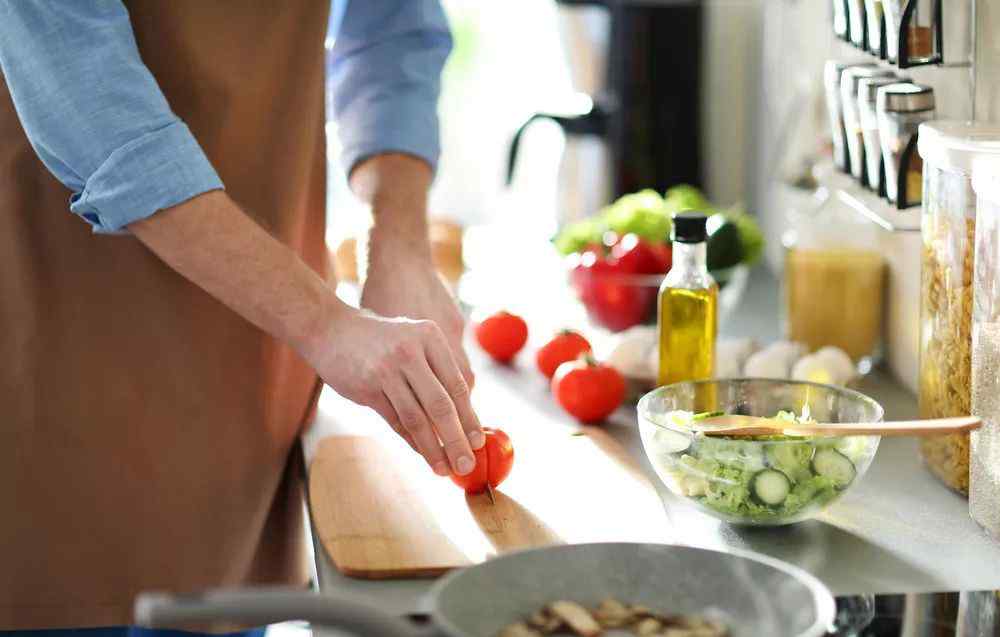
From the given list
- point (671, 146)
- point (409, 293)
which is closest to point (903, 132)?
point (409, 293)

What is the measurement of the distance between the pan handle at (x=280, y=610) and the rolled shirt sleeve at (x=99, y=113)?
467 millimetres

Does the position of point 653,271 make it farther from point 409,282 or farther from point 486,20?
point 486,20

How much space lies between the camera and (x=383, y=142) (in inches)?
58.0

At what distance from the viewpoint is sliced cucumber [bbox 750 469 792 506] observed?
3.46ft

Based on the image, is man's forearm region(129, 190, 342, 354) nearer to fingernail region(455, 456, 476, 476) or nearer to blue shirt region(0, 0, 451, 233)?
blue shirt region(0, 0, 451, 233)

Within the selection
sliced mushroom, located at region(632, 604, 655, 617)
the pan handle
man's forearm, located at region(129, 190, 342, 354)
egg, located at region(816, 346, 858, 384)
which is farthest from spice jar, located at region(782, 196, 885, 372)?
the pan handle

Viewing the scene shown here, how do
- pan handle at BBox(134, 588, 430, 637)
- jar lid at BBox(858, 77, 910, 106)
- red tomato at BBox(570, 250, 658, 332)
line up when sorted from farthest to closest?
red tomato at BBox(570, 250, 658, 332) → jar lid at BBox(858, 77, 910, 106) → pan handle at BBox(134, 588, 430, 637)

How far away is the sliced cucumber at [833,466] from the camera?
106 cm

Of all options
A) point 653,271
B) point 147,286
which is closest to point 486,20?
point 653,271

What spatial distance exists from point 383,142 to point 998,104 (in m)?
0.62

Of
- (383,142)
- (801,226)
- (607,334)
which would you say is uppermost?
(383,142)

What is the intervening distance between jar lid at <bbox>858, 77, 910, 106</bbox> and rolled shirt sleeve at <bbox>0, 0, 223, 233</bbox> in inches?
25.4

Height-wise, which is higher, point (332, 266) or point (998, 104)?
point (998, 104)

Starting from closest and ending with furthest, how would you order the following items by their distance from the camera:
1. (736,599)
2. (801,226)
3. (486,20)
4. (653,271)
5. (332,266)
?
1. (736,599)
2. (332,266)
3. (801,226)
4. (653,271)
5. (486,20)
